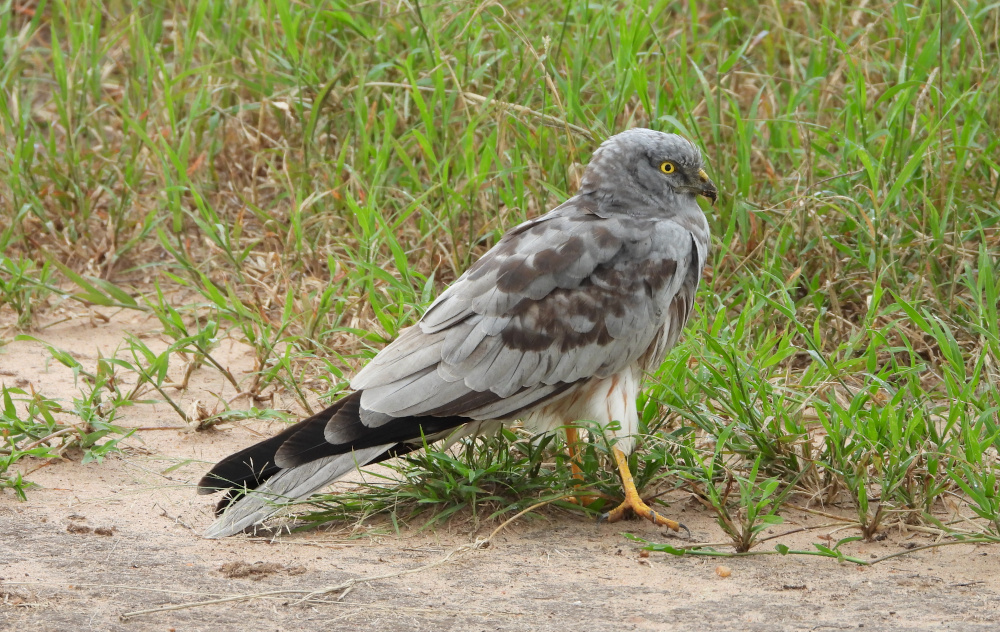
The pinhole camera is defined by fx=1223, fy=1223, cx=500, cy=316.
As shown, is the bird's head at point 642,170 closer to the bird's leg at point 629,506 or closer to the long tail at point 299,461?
the bird's leg at point 629,506

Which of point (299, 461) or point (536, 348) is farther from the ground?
point (536, 348)

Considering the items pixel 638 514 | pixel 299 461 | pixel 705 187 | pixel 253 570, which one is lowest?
pixel 638 514

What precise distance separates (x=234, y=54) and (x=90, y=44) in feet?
2.27

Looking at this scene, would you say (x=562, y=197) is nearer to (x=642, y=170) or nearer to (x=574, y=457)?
(x=642, y=170)

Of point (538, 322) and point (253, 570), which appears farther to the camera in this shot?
point (538, 322)

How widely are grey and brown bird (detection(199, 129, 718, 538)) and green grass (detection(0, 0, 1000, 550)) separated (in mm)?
156

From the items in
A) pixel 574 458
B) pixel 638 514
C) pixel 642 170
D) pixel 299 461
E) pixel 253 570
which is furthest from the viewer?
pixel 642 170

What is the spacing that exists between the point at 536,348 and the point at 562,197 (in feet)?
4.16

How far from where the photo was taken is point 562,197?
185 inches

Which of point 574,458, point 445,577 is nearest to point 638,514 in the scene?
point 574,458

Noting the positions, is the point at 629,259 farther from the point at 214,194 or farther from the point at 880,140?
the point at 214,194

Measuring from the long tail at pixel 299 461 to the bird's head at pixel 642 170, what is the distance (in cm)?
96

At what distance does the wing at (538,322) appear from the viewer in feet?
11.4

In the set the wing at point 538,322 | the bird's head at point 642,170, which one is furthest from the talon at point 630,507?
the bird's head at point 642,170
